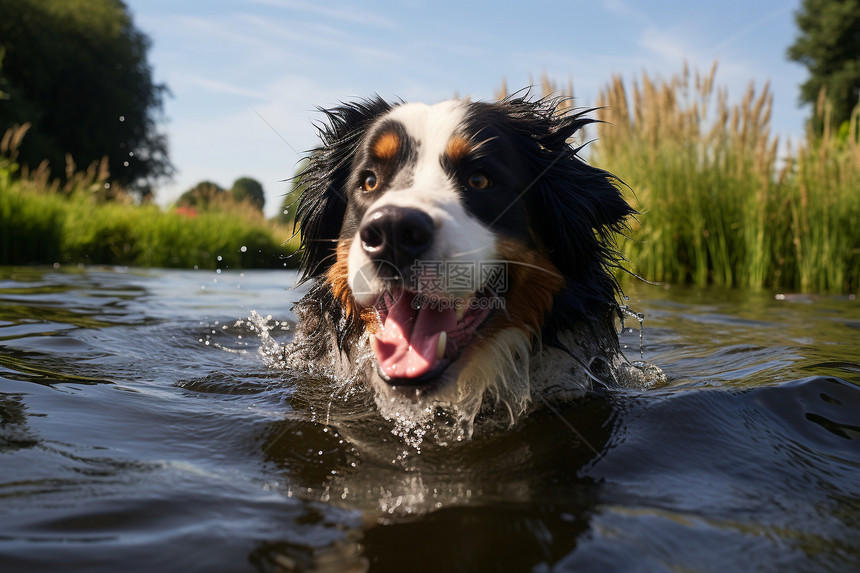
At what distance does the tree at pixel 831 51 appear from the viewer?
1321 inches

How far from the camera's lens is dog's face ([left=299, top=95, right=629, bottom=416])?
2.54m

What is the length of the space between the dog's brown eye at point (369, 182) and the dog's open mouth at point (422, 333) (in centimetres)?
61

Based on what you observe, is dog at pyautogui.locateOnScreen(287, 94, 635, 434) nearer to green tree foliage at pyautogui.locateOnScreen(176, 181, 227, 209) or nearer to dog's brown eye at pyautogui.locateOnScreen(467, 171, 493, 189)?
dog's brown eye at pyautogui.locateOnScreen(467, 171, 493, 189)

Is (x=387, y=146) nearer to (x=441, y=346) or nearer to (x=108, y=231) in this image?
(x=441, y=346)

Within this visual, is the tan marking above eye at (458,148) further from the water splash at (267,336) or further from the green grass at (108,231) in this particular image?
the green grass at (108,231)

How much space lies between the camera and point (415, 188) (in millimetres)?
2775

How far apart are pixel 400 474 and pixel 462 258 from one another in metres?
0.86

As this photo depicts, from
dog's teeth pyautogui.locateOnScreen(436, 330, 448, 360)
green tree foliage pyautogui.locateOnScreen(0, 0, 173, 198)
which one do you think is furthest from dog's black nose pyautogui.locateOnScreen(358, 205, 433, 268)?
green tree foliage pyautogui.locateOnScreen(0, 0, 173, 198)

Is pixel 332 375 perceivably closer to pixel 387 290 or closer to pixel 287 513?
pixel 387 290

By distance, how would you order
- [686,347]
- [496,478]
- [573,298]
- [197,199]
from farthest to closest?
[197,199], [686,347], [573,298], [496,478]

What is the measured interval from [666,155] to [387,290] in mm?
7333

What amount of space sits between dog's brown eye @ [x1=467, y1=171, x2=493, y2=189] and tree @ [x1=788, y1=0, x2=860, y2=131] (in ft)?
120

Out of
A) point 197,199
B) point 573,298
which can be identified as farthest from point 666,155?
point 197,199

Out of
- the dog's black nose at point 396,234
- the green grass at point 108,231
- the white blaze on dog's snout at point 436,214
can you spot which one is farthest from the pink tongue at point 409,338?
the green grass at point 108,231
